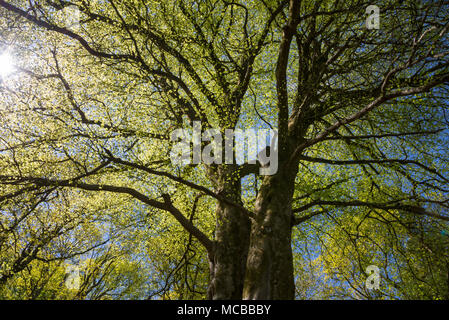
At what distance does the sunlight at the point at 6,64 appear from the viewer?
752cm

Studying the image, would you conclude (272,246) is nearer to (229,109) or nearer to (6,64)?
(229,109)

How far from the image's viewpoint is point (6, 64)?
7.56 metres

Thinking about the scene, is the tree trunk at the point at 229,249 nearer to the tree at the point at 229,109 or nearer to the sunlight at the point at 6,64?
the tree at the point at 229,109

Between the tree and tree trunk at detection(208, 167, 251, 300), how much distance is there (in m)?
0.02

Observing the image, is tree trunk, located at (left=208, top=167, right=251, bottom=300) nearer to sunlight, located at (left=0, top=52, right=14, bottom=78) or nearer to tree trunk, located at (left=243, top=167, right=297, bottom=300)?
tree trunk, located at (left=243, top=167, right=297, bottom=300)

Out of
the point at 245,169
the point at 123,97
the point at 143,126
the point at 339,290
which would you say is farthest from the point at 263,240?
the point at 339,290

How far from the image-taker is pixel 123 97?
24.9 feet

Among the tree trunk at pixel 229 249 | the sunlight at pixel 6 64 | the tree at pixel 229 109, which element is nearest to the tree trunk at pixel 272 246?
the tree at pixel 229 109

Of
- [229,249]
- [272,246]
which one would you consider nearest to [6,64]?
[229,249]

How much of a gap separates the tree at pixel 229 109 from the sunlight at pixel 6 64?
245 millimetres

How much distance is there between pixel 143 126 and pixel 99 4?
379 cm
